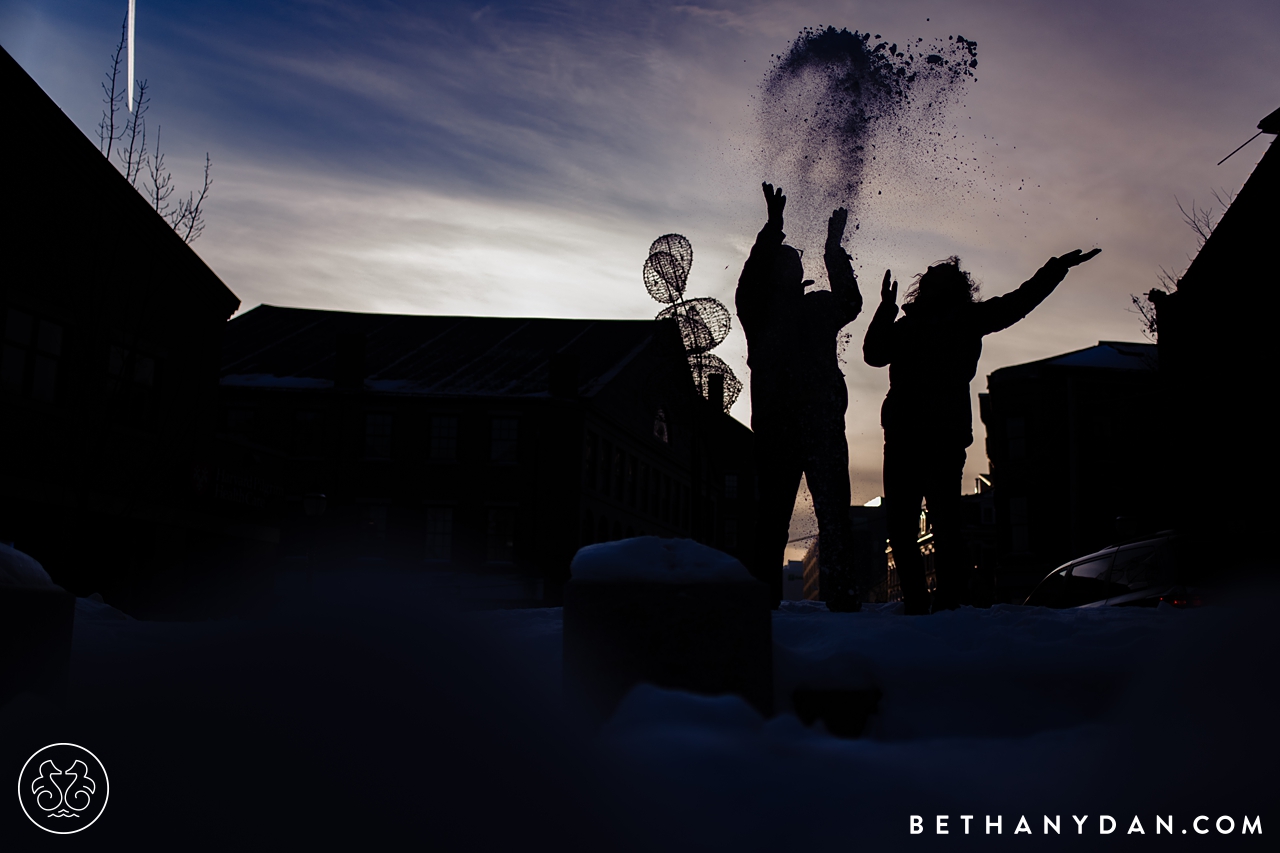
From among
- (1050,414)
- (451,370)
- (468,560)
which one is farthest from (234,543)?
(1050,414)

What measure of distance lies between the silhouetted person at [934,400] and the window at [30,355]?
1488 cm

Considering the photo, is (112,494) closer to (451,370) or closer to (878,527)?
(451,370)

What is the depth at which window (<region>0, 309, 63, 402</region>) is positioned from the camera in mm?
15586

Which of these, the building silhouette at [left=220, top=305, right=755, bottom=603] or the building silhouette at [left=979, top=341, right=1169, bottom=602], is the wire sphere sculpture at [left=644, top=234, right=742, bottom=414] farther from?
the building silhouette at [left=979, top=341, right=1169, bottom=602]

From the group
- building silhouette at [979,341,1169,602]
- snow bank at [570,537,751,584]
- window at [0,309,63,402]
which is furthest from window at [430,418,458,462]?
snow bank at [570,537,751,584]

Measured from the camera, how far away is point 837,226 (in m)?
7.17

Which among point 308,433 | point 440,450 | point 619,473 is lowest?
point 619,473

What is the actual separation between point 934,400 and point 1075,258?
134 centimetres

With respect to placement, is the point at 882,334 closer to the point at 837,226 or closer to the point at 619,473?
the point at 837,226

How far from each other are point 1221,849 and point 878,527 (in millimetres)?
Answer: 90149

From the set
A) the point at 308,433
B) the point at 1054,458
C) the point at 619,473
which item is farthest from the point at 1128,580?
the point at 619,473

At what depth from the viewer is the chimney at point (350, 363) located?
120 ft

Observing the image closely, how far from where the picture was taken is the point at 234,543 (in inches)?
918

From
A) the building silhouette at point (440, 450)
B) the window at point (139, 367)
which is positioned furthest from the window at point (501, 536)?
the window at point (139, 367)
